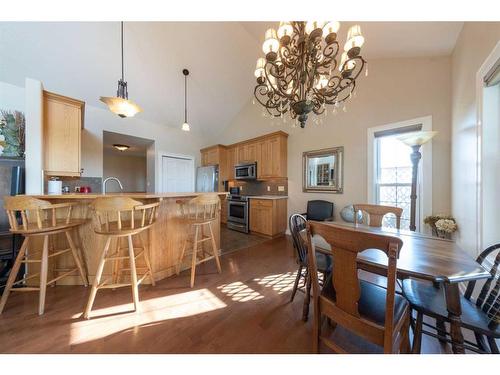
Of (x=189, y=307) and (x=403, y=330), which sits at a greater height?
(x=403, y=330)

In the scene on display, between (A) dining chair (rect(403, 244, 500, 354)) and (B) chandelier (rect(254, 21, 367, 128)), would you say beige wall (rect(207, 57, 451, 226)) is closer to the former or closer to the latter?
(B) chandelier (rect(254, 21, 367, 128))

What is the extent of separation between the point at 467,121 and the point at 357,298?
2311mm

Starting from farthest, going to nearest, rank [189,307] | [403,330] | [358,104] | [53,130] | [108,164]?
[108,164] → [358,104] → [53,130] → [189,307] → [403,330]

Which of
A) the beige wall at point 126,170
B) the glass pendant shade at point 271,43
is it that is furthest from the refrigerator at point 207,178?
the glass pendant shade at point 271,43

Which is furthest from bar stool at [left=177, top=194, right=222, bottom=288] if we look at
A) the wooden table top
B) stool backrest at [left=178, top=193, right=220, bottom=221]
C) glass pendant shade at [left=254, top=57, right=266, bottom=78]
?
glass pendant shade at [left=254, top=57, right=266, bottom=78]

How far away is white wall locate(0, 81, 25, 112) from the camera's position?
2.85 m

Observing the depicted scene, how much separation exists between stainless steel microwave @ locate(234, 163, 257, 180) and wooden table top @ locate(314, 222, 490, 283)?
3.30 metres

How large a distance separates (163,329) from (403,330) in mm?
1600

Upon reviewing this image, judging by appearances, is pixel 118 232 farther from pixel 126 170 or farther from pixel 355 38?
pixel 126 170

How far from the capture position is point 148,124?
4672mm

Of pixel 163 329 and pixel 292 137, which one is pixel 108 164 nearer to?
pixel 292 137

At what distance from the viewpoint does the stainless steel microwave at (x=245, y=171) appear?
454 cm

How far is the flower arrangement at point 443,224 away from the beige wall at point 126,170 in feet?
28.2
